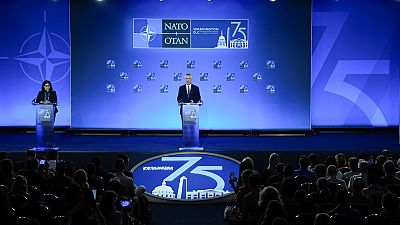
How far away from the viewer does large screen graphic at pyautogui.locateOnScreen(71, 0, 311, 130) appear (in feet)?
50.5

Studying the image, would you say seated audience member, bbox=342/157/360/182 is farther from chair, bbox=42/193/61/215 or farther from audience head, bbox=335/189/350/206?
chair, bbox=42/193/61/215

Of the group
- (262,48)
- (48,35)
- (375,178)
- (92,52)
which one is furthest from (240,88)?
(375,178)

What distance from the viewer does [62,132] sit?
15.9 meters

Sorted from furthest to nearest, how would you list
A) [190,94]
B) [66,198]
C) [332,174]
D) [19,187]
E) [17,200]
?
[190,94] < [332,174] < [19,187] < [66,198] < [17,200]

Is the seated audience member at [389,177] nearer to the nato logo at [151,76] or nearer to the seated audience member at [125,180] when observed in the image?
the seated audience member at [125,180]

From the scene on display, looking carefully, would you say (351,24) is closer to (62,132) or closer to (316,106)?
(316,106)

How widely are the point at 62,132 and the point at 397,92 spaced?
8106 mm

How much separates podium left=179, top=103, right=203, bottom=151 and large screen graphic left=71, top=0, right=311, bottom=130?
8.79 feet

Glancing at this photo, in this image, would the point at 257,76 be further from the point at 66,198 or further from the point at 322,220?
the point at 322,220

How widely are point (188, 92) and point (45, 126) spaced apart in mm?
3097

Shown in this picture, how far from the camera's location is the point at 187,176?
36.3 feet

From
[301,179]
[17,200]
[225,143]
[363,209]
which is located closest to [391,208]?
[363,209]

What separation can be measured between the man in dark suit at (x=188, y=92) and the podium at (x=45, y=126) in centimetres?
272

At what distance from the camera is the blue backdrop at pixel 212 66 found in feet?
50.6
